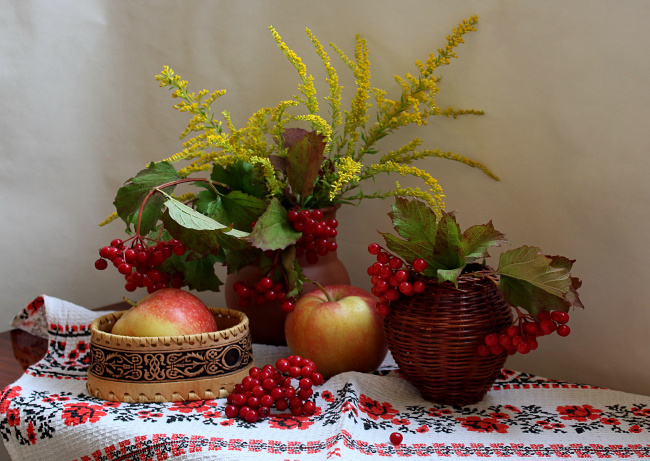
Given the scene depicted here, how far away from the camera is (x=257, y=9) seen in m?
1.21

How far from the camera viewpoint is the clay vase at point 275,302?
0.97 meters

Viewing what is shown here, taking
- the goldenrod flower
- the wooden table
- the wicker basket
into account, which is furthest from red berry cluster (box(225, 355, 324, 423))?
the wooden table

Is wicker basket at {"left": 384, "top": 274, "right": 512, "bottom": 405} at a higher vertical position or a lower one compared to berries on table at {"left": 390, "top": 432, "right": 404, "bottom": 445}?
higher

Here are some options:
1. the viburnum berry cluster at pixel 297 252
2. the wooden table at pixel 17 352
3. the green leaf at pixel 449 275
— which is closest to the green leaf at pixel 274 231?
the viburnum berry cluster at pixel 297 252

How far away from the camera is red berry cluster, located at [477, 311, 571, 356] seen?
27.7 inches

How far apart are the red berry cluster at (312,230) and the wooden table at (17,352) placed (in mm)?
443

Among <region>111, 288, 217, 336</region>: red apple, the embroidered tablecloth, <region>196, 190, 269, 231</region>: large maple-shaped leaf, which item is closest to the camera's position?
the embroidered tablecloth

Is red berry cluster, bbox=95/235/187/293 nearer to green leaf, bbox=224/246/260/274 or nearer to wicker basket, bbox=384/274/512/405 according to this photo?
green leaf, bbox=224/246/260/274

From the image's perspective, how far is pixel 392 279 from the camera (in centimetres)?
76

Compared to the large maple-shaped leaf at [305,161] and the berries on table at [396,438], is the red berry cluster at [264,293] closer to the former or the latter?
the large maple-shaped leaf at [305,161]

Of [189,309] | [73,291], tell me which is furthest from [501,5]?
[73,291]

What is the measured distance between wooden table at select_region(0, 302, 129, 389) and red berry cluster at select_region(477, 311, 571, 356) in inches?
25.3

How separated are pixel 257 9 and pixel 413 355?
766mm

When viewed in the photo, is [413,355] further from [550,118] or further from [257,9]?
[257,9]
